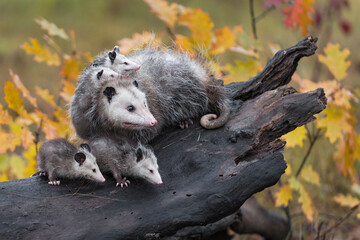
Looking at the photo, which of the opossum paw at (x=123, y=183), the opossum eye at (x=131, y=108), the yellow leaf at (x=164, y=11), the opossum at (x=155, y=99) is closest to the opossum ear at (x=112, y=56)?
the opossum at (x=155, y=99)

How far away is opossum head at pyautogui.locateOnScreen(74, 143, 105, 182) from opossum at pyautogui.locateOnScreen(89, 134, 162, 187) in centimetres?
8

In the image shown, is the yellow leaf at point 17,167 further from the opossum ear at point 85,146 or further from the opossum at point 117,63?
the opossum ear at point 85,146

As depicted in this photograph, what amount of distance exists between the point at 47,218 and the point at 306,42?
5.36 feet

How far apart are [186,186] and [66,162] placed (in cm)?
59

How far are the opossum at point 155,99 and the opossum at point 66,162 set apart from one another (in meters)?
0.22

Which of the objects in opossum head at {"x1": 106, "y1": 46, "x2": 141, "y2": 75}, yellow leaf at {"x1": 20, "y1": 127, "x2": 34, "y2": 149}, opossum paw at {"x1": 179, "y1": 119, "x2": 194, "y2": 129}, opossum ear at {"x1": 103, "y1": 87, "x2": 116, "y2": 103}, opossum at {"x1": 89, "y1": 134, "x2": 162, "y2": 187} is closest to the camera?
opossum at {"x1": 89, "y1": 134, "x2": 162, "y2": 187}

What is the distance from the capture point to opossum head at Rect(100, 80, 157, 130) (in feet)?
7.10

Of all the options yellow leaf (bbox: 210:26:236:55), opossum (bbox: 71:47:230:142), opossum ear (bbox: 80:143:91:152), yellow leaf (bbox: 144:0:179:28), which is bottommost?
opossum ear (bbox: 80:143:91:152)

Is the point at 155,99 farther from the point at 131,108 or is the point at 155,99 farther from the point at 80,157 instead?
the point at 80,157

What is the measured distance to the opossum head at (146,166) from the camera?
211 centimetres

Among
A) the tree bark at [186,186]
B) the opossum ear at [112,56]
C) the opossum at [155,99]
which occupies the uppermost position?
the opossum ear at [112,56]

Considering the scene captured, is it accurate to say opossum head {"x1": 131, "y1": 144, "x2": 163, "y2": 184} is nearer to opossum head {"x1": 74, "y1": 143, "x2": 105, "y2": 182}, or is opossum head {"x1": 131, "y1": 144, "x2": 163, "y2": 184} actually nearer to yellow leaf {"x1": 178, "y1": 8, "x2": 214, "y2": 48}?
opossum head {"x1": 74, "y1": 143, "x2": 105, "y2": 182}

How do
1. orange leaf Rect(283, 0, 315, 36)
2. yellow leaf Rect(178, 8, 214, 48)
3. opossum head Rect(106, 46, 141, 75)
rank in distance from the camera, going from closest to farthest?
opossum head Rect(106, 46, 141, 75) < yellow leaf Rect(178, 8, 214, 48) < orange leaf Rect(283, 0, 315, 36)

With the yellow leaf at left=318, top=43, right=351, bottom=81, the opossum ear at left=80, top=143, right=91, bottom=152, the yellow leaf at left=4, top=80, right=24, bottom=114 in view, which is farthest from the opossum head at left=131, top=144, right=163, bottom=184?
the yellow leaf at left=318, top=43, right=351, bottom=81
